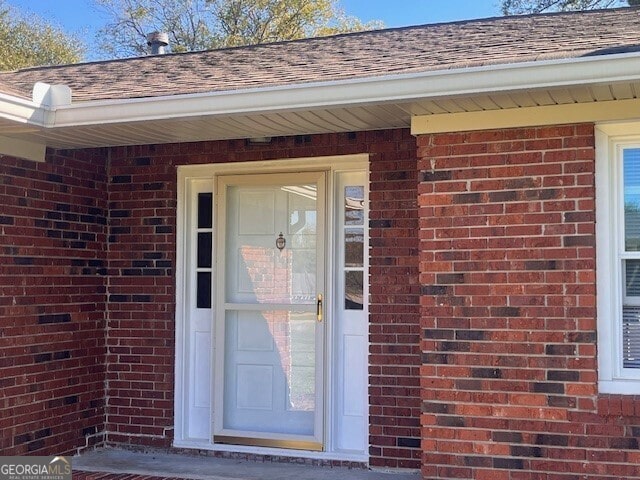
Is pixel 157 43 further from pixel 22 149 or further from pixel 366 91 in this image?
pixel 366 91

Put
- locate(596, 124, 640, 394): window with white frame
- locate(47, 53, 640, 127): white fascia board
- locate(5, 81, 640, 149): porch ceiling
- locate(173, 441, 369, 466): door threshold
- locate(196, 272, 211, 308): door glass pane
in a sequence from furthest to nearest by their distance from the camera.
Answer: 1. locate(196, 272, 211, 308): door glass pane
2. locate(173, 441, 369, 466): door threshold
3. locate(596, 124, 640, 394): window with white frame
4. locate(5, 81, 640, 149): porch ceiling
5. locate(47, 53, 640, 127): white fascia board

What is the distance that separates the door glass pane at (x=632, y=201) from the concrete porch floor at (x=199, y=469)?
2.21 m

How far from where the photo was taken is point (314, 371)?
5.94 metres

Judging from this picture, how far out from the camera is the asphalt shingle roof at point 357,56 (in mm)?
4473

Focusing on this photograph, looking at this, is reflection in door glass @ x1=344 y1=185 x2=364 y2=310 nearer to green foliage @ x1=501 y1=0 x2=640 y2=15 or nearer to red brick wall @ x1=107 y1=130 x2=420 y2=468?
red brick wall @ x1=107 y1=130 x2=420 y2=468

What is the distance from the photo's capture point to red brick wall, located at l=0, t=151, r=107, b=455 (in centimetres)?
552

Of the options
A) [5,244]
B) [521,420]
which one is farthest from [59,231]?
[521,420]

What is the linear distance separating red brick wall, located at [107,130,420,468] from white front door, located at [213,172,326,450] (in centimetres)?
34

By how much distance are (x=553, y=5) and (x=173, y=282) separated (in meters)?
16.4

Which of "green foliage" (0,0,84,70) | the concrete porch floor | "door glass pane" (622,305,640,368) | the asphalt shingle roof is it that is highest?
"green foliage" (0,0,84,70)

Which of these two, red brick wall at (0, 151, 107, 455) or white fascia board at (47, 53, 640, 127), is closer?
white fascia board at (47, 53, 640, 127)

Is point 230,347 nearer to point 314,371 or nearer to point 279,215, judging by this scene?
point 314,371

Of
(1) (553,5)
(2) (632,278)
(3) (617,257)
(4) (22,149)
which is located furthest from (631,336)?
(1) (553,5)

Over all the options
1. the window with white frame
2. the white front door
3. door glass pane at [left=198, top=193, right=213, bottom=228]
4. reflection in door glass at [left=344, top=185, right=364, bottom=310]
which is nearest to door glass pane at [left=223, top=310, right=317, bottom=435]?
the white front door
